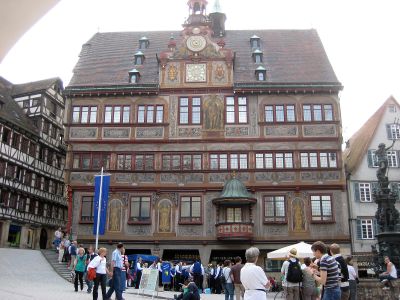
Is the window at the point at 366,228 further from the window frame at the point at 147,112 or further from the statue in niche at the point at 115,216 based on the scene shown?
the statue in niche at the point at 115,216

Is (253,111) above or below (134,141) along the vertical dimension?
above

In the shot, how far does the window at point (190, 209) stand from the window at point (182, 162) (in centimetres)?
208

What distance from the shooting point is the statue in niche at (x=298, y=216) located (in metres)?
31.2

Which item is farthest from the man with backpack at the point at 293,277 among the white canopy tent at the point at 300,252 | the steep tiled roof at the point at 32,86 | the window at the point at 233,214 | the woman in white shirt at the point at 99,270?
the steep tiled roof at the point at 32,86

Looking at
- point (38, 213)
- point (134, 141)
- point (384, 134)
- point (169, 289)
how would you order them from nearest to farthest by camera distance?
point (169, 289), point (134, 141), point (384, 134), point (38, 213)

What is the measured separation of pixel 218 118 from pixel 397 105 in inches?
563

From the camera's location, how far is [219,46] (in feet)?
115

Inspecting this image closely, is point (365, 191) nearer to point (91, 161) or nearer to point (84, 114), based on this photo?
point (91, 161)

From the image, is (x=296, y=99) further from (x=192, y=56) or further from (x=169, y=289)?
(x=169, y=289)

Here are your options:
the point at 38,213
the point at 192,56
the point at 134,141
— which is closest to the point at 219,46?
the point at 192,56

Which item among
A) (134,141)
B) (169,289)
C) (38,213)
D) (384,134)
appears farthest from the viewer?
(38,213)

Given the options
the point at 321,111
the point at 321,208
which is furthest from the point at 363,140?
the point at 321,208

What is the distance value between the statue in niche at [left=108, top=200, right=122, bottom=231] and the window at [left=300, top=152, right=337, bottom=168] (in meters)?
12.5

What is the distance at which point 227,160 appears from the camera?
107 feet
